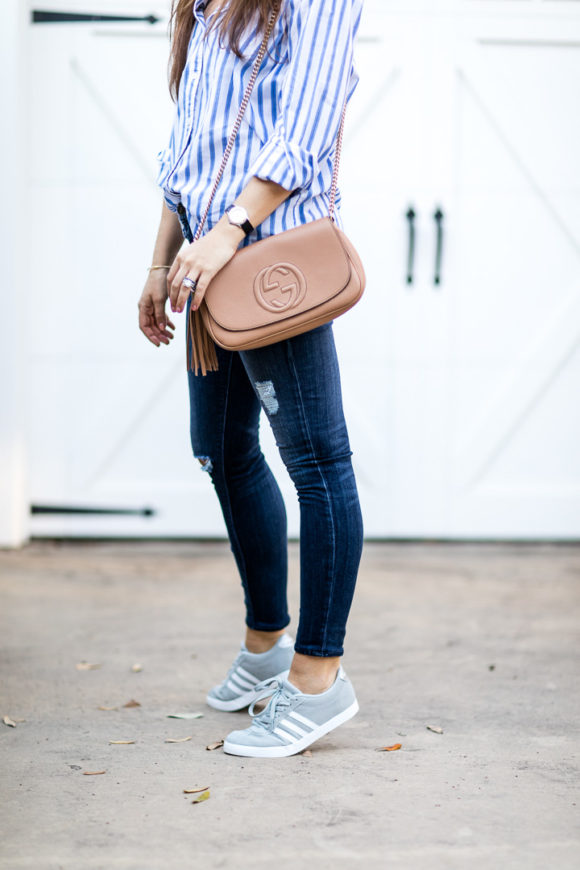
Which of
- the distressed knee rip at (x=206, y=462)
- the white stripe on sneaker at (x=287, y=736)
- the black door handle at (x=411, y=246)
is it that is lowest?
the white stripe on sneaker at (x=287, y=736)

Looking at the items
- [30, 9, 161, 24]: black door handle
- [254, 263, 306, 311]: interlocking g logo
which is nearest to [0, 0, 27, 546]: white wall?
[30, 9, 161, 24]: black door handle

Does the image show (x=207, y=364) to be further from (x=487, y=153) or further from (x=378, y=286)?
(x=487, y=153)

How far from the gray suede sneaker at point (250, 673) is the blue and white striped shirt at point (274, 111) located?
0.87m

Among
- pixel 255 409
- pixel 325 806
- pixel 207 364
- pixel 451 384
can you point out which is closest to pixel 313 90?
pixel 207 364

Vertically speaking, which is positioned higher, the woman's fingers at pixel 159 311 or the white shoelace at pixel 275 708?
the woman's fingers at pixel 159 311

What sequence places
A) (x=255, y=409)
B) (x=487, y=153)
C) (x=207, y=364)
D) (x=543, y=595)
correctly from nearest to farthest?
1. (x=207, y=364)
2. (x=255, y=409)
3. (x=543, y=595)
4. (x=487, y=153)

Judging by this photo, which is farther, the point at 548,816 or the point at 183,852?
the point at 548,816

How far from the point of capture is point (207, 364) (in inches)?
70.4

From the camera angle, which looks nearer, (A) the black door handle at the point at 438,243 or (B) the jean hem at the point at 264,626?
(B) the jean hem at the point at 264,626

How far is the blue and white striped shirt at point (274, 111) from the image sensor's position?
1572 mm

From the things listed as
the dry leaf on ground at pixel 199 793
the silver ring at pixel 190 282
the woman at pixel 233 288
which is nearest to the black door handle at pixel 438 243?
the woman at pixel 233 288

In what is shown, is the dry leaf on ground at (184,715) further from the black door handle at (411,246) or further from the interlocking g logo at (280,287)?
the black door handle at (411,246)

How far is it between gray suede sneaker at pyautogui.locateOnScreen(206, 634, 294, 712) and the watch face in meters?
0.90

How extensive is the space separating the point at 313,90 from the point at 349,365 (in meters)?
2.08
